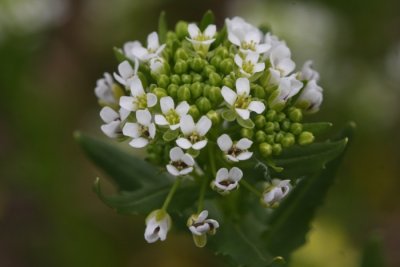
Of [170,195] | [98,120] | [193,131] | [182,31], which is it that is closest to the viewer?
[193,131]

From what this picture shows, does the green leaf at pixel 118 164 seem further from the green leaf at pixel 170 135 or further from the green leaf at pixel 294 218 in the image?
the green leaf at pixel 170 135

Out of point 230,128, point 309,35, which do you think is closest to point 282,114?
point 230,128

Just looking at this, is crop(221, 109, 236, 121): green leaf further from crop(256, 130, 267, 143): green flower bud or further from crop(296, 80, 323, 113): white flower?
crop(296, 80, 323, 113): white flower

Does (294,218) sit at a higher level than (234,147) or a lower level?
lower

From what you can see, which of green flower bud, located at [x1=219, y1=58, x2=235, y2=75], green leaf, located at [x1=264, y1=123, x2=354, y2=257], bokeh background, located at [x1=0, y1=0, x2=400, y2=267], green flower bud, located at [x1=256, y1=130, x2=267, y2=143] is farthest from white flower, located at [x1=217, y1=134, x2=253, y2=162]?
bokeh background, located at [x1=0, y1=0, x2=400, y2=267]

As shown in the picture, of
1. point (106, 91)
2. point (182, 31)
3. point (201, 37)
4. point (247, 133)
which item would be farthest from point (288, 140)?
point (106, 91)

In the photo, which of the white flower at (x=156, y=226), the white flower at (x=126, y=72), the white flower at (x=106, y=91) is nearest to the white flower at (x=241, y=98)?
the white flower at (x=126, y=72)

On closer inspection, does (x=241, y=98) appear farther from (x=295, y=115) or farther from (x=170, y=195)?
Answer: (x=170, y=195)
